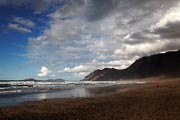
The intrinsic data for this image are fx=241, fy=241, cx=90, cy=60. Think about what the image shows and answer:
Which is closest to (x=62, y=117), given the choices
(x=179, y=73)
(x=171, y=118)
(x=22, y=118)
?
(x=22, y=118)

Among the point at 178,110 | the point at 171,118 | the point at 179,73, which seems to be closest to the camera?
the point at 171,118

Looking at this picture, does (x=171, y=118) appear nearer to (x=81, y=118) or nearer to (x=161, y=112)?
(x=161, y=112)

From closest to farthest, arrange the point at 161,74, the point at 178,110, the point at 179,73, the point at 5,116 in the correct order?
the point at 178,110, the point at 5,116, the point at 179,73, the point at 161,74

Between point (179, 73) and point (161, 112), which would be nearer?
point (161, 112)

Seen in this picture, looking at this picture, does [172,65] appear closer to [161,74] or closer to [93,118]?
[161,74]

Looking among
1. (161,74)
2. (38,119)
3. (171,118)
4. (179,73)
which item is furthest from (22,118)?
(161,74)

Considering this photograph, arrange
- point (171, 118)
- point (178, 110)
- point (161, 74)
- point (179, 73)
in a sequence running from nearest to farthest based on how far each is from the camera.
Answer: point (171, 118) < point (178, 110) < point (179, 73) < point (161, 74)

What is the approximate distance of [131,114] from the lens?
17.4 metres

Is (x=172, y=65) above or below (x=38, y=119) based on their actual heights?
above

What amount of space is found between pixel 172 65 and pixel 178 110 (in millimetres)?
191051

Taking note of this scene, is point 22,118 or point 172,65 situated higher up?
point 172,65

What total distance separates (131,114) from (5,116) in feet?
33.2

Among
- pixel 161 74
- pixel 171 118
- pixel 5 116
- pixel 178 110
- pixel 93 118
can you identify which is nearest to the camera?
pixel 171 118

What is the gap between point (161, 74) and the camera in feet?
648
